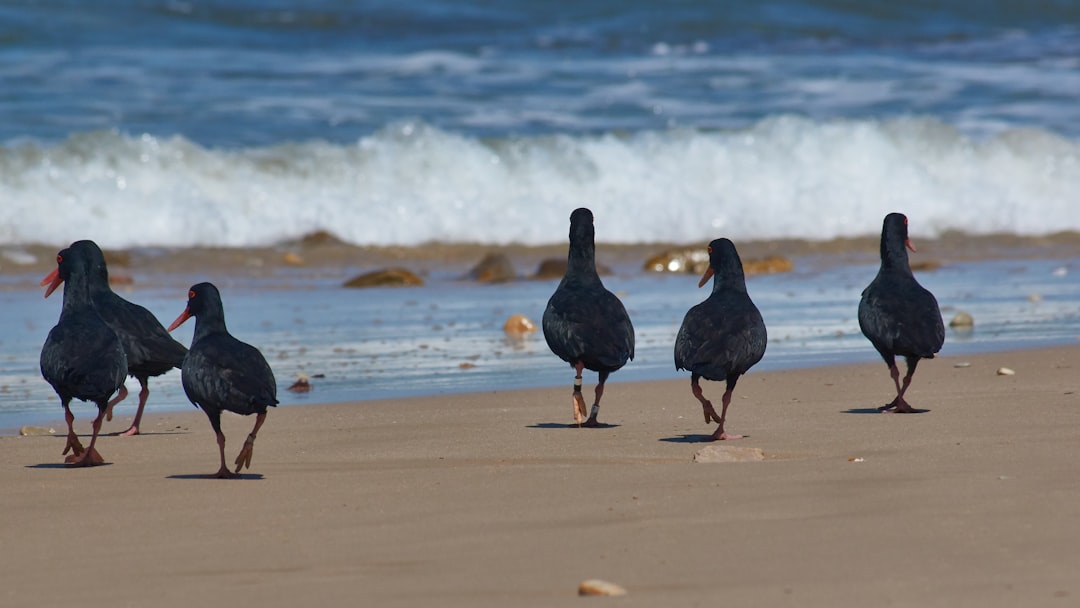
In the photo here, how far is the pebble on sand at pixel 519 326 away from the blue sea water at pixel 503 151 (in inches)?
3.4

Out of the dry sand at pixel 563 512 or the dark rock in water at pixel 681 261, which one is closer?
the dry sand at pixel 563 512

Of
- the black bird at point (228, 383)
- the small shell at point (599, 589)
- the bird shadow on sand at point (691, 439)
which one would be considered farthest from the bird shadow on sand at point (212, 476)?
the small shell at point (599, 589)

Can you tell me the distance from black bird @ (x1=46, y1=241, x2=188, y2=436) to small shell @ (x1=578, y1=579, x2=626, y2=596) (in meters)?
3.69

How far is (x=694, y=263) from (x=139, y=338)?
8381 millimetres

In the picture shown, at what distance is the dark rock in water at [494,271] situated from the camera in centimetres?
1411

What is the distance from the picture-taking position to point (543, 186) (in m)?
19.0

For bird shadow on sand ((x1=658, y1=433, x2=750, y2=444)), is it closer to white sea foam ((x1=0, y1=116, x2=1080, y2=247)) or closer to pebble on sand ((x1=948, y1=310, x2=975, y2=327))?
pebble on sand ((x1=948, y1=310, x2=975, y2=327))

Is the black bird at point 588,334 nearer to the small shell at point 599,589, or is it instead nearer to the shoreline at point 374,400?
the shoreline at point 374,400

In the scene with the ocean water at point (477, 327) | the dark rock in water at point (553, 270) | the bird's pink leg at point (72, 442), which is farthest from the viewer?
the dark rock in water at point (553, 270)

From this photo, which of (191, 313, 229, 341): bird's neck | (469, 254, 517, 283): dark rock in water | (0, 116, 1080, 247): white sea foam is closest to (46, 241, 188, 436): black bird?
(191, 313, 229, 341): bird's neck

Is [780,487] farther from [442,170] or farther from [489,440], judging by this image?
[442,170]

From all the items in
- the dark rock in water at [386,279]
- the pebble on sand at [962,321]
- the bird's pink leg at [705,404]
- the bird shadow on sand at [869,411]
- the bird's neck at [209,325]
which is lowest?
the dark rock in water at [386,279]

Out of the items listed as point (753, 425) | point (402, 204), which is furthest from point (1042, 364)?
point (402, 204)

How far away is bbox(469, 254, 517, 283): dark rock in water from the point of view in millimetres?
14109
